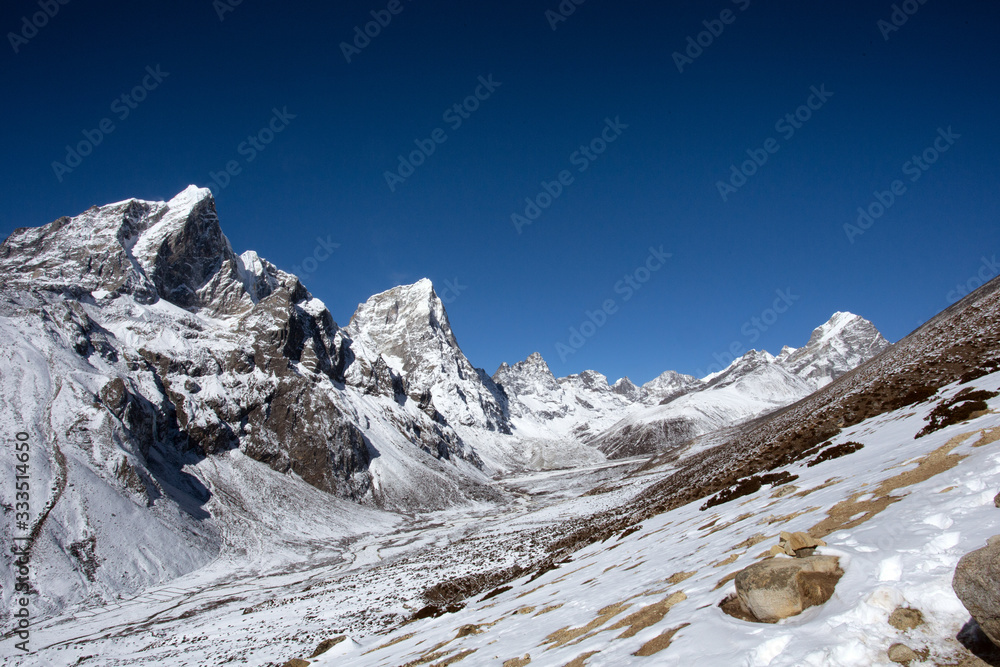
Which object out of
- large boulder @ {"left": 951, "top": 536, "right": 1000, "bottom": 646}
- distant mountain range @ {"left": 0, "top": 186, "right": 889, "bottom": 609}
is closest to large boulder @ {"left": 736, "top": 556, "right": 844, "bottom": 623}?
large boulder @ {"left": 951, "top": 536, "right": 1000, "bottom": 646}

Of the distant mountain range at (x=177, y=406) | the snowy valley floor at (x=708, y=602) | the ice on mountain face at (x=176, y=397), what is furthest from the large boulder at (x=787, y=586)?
the distant mountain range at (x=177, y=406)

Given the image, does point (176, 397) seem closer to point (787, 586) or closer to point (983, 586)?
point (787, 586)

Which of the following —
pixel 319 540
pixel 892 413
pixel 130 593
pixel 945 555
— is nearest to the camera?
pixel 945 555

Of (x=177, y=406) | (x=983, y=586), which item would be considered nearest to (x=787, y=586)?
(x=983, y=586)

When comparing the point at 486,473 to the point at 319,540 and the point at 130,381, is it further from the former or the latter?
the point at 130,381

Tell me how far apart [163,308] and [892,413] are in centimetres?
13703

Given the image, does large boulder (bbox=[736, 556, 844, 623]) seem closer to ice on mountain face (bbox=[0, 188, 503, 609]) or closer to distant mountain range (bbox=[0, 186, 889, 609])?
ice on mountain face (bbox=[0, 188, 503, 609])

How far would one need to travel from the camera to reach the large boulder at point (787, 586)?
6375 mm

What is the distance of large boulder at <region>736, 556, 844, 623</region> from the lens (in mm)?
6375

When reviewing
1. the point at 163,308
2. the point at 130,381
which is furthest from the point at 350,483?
the point at 163,308

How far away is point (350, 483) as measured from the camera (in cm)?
10238

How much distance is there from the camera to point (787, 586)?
650cm

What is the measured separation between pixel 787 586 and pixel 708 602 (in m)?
2.01

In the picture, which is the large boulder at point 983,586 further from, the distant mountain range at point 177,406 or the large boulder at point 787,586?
the distant mountain range at point 177,406
